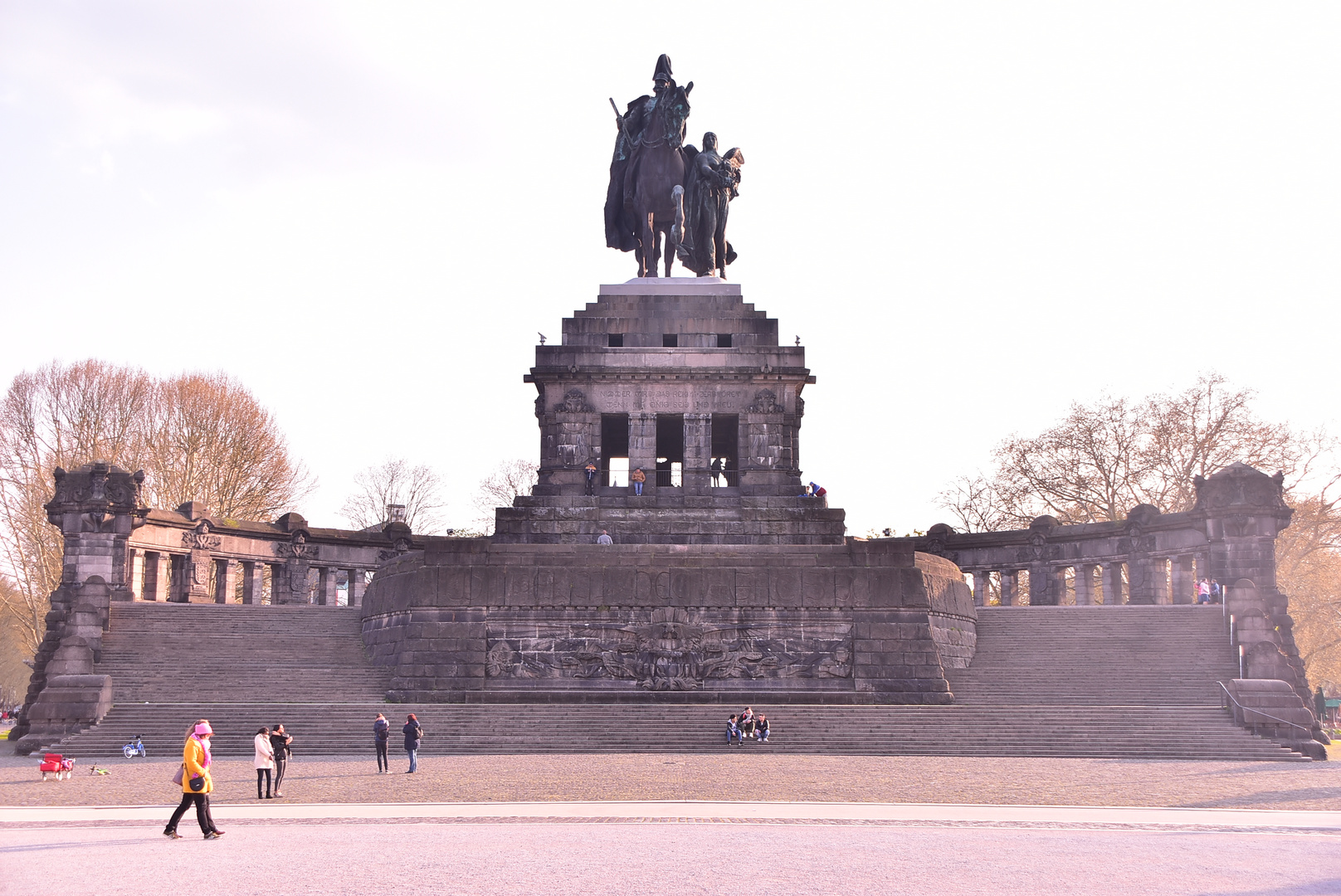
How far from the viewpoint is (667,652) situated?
3278 centimetres

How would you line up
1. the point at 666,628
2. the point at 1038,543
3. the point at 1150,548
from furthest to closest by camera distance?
the point at 1038,543 → the point at 1150,548 → the point at 666,628

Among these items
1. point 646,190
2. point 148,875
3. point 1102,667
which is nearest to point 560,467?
point 646,190

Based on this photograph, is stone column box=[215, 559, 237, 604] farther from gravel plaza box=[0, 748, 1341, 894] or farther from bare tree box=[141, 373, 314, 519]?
gravel plaza box=[0, 748, 1341, 894]

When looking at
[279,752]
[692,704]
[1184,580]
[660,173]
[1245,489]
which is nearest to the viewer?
[279,752]

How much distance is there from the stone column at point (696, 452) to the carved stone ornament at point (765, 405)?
5.10ft

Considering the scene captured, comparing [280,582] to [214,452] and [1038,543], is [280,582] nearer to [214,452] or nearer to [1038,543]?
[214,452]

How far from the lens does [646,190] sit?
46.2 meters

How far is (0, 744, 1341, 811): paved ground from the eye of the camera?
19.0 metres

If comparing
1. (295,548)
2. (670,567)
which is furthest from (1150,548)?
(295,548)

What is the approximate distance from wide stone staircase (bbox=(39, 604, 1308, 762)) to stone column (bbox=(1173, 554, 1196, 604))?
664cm

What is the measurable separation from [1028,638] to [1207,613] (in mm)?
5644

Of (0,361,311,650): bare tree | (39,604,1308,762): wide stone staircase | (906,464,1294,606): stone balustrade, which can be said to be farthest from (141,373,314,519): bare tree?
(906,464,1294,606): stone balustrade

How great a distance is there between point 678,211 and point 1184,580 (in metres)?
22.7

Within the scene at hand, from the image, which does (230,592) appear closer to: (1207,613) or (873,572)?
(873,572)
